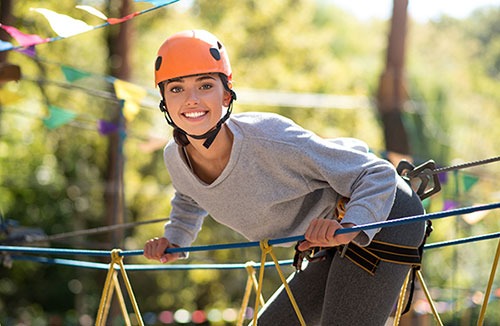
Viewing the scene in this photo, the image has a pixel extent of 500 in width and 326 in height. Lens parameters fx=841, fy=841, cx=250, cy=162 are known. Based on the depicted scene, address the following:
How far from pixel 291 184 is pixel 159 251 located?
470 mm

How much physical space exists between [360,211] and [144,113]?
34.9 ft

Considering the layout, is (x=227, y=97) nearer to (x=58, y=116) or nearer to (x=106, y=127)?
(x=58, y=116)

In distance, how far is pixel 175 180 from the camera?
2275 millimetres

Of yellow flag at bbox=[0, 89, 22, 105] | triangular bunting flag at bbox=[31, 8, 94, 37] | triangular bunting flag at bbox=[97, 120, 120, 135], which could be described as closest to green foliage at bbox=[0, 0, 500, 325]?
triangular bunting flag at bbox=[97, 120, 120, 135]

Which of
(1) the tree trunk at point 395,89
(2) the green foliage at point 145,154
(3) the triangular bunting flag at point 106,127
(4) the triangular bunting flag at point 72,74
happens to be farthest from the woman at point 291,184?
(2) the green foliage at point 145,154

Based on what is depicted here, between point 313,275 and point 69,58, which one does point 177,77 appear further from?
point 69,58

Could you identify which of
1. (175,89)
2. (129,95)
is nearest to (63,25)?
(175,89)

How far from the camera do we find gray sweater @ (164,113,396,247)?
1.95 m

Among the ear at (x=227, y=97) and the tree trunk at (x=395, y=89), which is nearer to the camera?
the ear at (x=227, y=97)

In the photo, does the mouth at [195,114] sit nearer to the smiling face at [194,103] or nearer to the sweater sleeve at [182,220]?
the smiling face at [194,103]

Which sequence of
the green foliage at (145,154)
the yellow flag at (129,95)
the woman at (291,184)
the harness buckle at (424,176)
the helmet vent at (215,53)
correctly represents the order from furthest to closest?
the green foliage at (145,154)
the yellow flag at (129,95)
the harness buckle at (424,176)
the helmet vent at (215,53)
the woman at (291,184)

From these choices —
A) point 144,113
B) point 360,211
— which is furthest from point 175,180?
point 144,113

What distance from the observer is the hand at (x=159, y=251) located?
230 centimetres

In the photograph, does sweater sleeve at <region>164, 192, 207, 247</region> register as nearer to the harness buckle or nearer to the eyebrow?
the eyebrow
